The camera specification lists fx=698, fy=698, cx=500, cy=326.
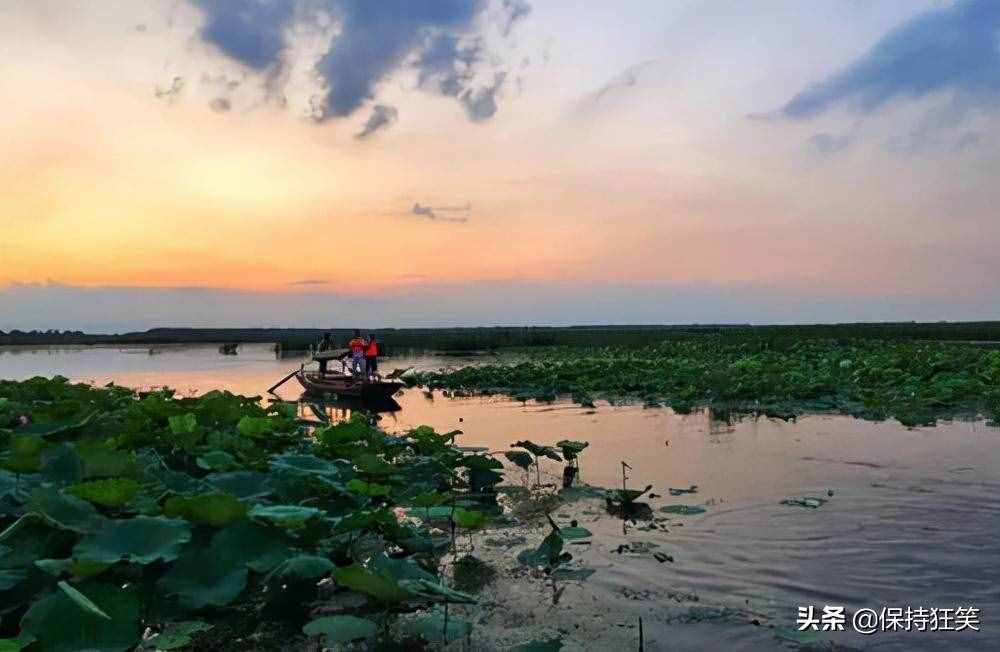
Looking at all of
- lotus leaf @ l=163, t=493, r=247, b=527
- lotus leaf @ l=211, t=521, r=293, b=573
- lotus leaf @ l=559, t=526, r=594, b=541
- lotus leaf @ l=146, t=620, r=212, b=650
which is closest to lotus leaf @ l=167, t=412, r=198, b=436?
lotus leaf @ l=163, t=493, r=247, b=527

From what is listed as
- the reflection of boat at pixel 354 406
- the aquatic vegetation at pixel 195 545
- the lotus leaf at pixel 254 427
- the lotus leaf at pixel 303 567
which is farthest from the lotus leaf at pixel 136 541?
the reflection of boat at pixel 354 406

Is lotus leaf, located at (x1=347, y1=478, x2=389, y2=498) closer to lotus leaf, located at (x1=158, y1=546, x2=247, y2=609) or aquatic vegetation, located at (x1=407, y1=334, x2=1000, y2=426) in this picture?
lotus leaf, located at (x1=158, y1=546, x2=247, y2=609)

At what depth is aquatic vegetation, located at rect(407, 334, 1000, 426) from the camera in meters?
12.6

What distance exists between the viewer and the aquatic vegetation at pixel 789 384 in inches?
496

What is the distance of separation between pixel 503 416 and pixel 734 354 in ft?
43.7

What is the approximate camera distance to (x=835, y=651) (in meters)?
3.53

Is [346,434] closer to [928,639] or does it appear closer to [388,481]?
[388,481]

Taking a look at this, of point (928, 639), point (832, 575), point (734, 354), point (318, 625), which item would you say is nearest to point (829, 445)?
point (832, 575)

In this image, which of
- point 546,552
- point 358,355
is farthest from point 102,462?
point 358,355

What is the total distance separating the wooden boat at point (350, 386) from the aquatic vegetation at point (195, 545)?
11.9m

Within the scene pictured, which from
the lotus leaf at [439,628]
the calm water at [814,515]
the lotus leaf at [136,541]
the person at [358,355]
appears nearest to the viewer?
the lotus leaf at [136,541]

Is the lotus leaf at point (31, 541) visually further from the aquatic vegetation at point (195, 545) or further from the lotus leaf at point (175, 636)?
the lotus leaf at point (175, 636)

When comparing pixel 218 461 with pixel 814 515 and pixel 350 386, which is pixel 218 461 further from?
pixel 350 386

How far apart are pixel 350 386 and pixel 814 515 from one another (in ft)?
45.1
